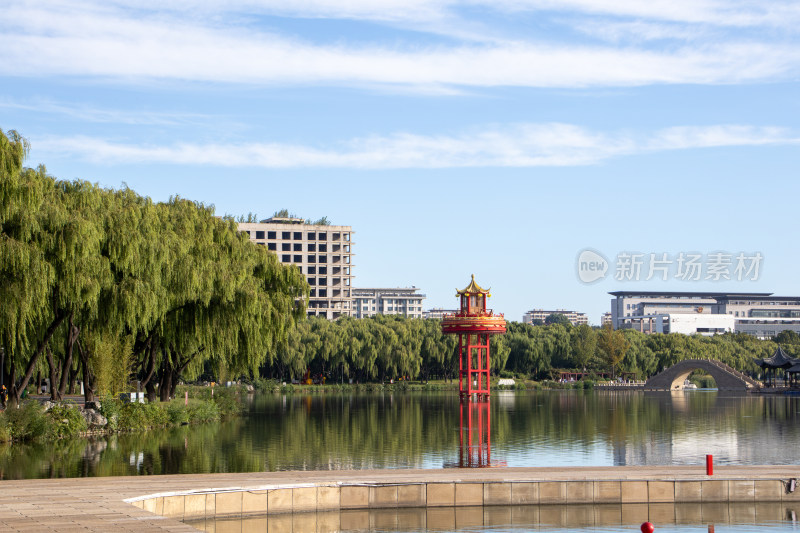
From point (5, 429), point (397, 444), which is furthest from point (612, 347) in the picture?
point (5, 429)

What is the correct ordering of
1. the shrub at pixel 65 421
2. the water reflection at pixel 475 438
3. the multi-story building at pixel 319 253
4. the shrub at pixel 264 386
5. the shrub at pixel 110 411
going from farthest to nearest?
the multi-story building at pixel 319 253 < the shrub at pixel 264 386 < the shrub at pixel 110 411 < the shrub at pixel 65 421 < the water reflection at pixel 475 438

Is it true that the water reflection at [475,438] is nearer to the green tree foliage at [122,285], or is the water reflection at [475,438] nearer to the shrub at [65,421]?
the green tree foliage at [122,285]

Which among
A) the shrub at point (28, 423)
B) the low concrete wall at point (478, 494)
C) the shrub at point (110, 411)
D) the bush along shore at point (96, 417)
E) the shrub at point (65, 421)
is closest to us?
the low concrete wall at point (478, 494)

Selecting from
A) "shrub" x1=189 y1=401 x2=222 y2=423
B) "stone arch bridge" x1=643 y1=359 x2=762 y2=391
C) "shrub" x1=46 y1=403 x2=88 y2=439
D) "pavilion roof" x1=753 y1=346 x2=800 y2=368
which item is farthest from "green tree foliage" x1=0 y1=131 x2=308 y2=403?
"stone arch bridge" x1=643 y1=359 x2=762 y2=391

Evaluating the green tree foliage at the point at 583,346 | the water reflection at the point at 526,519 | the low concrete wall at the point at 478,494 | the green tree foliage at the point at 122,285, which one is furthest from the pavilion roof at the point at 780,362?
the water reflection at the point at 526,519

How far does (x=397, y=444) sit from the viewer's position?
3164 cm

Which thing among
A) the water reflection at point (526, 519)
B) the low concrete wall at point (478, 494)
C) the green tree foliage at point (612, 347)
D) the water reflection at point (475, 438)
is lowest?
the water reflection at point (475, 438)

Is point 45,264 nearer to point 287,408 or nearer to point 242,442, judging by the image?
point 242,442

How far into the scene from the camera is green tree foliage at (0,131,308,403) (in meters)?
27.2

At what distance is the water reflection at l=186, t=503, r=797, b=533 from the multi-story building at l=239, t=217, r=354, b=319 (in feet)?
392

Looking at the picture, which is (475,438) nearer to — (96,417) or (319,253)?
(96,417)

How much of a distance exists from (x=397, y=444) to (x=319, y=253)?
Result: 109 m

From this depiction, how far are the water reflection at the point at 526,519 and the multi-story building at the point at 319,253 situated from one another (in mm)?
119351

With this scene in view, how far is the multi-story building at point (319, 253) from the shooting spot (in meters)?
138
